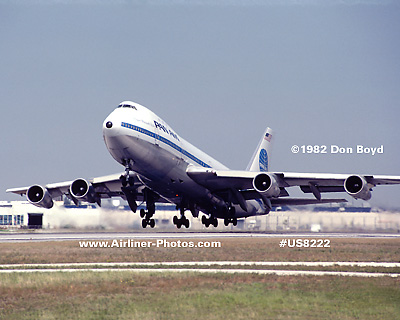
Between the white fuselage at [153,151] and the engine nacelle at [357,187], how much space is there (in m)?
10.3

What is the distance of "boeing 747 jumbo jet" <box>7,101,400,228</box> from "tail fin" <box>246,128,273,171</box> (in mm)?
13465

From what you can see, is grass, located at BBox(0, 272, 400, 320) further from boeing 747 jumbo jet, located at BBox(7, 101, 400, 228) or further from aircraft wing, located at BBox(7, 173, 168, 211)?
aircraft wing, located at BBox(7, 173, 168, 211)

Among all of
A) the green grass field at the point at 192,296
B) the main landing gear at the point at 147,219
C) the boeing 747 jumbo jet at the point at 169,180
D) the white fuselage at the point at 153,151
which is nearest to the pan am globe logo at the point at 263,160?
the boeing 747 jumbo jet at the point at 169,180

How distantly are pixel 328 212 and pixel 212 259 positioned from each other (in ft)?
85.5

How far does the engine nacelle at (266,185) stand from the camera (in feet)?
133

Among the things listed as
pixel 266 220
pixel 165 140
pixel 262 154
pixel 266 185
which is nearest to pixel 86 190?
pixel 165 140

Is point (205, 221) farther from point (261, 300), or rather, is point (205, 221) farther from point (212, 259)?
point (261, 300)

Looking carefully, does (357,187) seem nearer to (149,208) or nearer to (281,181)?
(281,181)

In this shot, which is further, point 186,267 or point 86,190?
point 86,190

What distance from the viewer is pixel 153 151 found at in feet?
122

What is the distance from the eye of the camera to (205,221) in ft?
166

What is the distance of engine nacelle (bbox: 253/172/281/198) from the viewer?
1597 inches

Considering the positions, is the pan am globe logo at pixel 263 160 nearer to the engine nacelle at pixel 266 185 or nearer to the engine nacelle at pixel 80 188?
the engine nacelle at pixel 266 185

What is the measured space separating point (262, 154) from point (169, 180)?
27.4 meters
